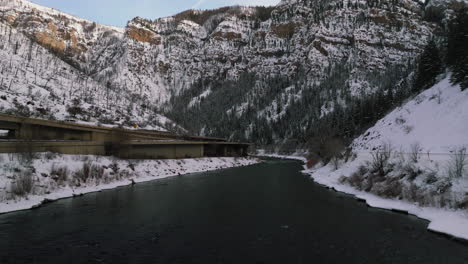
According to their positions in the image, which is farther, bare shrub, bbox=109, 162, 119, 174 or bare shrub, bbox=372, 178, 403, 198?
bare shrub, bbox=109, 162, 119, 174

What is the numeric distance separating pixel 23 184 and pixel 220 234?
21.6m

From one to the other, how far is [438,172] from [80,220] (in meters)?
26.9

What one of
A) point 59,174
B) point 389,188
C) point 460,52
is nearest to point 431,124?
point 460,52

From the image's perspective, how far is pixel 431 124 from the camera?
43.2m

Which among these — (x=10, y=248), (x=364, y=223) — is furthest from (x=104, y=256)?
(x=364, y=223)

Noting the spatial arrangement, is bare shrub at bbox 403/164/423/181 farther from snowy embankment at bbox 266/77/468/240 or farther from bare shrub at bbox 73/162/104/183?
bare shrub at bbox 73/162/104/183

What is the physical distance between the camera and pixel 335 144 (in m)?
48.3

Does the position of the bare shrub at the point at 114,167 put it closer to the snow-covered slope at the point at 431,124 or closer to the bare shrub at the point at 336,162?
the bare shrub at the point at 336,162

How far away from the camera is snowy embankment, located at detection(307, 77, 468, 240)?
19.7m

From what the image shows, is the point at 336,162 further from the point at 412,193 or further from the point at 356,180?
the point at 412,193

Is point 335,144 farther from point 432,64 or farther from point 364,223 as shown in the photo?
point 432,64

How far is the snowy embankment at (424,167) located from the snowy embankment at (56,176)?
2859cm

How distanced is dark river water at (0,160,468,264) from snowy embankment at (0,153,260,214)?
342 cm

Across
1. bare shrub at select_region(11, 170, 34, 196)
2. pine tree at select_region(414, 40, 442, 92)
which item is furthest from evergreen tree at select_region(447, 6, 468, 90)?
bare shrub at select_region(11, 170, 34, 196)
